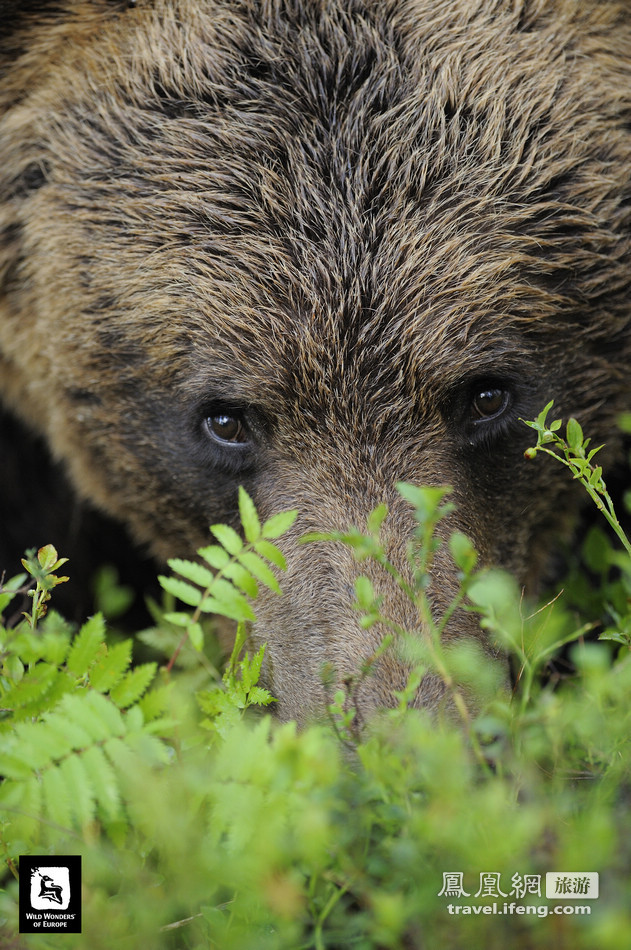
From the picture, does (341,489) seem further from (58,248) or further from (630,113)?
(630,113)

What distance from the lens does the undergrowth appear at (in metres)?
1.35

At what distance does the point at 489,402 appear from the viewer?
2.77m

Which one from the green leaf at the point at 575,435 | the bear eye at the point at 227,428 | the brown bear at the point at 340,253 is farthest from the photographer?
the bear eye at the point at 227,428

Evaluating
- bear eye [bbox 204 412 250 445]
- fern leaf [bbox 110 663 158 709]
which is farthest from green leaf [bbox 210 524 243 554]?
bear eye [bbox 204 412 250 445]

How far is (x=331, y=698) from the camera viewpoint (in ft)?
7.80

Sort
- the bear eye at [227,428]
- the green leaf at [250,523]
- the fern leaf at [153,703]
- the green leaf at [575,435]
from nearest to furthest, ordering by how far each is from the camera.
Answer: the fern leaf at [153,703] → the green leaf at [250,523] → the green leaf at [575,435] → the bear eye at [227,428]

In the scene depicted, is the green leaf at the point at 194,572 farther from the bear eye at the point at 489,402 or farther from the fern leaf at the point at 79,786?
the bear eye at the point at 489,402

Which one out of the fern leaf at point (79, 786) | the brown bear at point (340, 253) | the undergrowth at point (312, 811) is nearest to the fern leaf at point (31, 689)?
the undergrowth at point (312, 811)

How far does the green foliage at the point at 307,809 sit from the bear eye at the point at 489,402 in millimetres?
972

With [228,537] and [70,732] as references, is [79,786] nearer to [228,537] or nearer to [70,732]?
[70,732]

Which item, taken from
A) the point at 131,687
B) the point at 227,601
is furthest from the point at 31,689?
the point at 227,601

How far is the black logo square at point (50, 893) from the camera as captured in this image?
1.63m

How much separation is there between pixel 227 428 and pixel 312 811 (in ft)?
5.42

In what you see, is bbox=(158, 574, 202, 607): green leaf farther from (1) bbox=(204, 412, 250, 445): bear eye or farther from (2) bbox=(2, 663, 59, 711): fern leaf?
(1) bbox=(204, 412, 250, 445): bear eye
